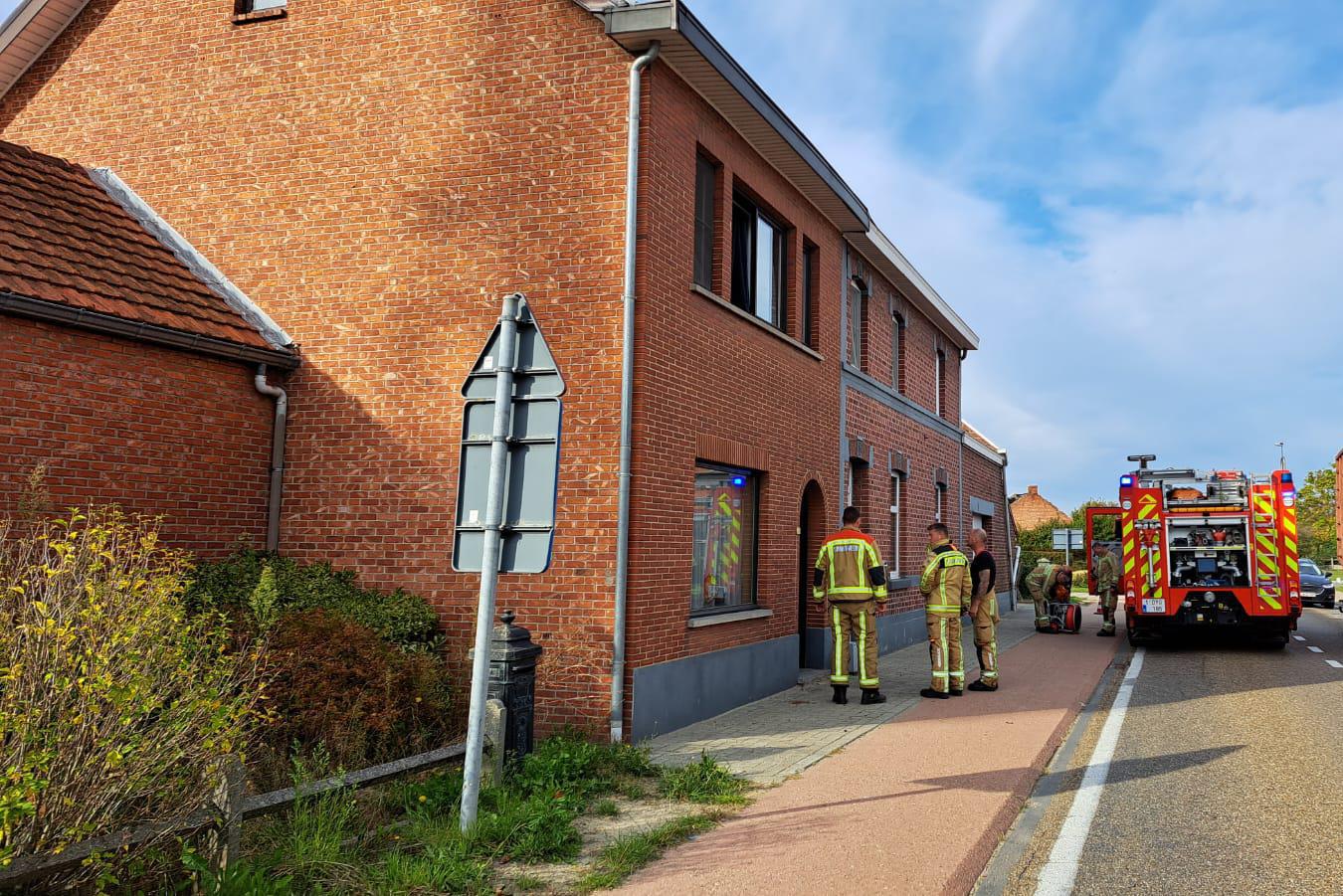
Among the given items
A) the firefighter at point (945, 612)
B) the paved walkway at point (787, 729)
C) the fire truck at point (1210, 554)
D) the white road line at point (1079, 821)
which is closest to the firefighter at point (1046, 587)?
the fire truck at point (1210, 554)

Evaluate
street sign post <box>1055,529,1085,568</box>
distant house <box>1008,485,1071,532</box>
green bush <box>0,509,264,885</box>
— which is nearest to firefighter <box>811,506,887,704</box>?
green bush <box>0,509,264,885</box>

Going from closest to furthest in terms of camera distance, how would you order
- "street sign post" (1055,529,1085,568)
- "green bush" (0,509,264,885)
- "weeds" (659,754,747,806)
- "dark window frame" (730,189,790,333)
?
"green bush" (0,509,264,885) < "weeds" (659,754,747,806) < "dark window frame" (730,189,790,333) < "street sign post" (1055,529,1085,568)

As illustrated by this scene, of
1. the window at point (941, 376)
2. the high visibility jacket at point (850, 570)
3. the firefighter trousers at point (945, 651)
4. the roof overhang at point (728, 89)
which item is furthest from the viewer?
the window at point (941, 376)

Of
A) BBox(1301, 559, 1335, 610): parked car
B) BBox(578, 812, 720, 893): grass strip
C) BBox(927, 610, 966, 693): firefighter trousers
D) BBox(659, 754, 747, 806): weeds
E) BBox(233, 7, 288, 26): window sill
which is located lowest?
BBox(578, 812, 720, 893): grass strip

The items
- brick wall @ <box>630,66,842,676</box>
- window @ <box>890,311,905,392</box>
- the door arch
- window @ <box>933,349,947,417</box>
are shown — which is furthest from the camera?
window @ <box>933,349,947,417</box>

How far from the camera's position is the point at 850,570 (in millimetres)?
10758

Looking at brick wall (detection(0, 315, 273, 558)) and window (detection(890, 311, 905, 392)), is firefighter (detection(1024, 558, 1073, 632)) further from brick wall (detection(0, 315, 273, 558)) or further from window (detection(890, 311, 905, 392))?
brick wall (detection(0, 315, 273, 558))

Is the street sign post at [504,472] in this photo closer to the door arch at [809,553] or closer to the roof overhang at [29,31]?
the door arch at [809,553]

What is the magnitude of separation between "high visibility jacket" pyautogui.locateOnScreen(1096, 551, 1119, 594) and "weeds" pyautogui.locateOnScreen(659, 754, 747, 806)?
50.1 ft

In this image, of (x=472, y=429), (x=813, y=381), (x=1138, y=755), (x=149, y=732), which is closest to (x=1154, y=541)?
(x=813, y=381)

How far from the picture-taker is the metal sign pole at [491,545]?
494cm

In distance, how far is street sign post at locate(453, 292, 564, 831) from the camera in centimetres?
494

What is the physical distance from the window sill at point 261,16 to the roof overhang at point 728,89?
365 cm

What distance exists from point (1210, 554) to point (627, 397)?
1271cm
